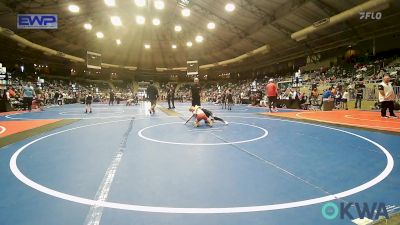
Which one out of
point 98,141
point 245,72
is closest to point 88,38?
point 245,72

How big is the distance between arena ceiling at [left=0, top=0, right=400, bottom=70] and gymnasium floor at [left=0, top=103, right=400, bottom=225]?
14.5 metres

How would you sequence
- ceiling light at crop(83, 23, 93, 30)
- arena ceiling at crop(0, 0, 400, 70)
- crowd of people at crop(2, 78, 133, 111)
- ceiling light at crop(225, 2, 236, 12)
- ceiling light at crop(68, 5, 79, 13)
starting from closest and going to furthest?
crowd of people at crop(2, 78, 133, 111) < arena ceiling at crop(0, 0, 400, 70) < ceiling light at crop(225, 2, 236, 12) < ceiling light at crop(68, 5, 79, 13) < ceiling light at crop(83, 23, 93, 30)

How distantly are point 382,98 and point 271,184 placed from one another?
32.9 ft

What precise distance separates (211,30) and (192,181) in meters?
27.2

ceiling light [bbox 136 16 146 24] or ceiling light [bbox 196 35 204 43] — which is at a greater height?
ceiling light [bbox 136 16 146 24]

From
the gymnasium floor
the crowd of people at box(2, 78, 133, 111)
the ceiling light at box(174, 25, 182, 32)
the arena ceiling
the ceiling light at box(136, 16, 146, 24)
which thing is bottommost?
the gymnasium floor

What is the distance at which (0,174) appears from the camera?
3.88 meters

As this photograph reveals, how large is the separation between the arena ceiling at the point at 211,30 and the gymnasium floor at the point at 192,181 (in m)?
14.5

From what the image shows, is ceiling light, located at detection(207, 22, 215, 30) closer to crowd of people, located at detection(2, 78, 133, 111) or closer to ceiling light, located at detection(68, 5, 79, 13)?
crowd of people, located at detection(2, 78, 133, 111)

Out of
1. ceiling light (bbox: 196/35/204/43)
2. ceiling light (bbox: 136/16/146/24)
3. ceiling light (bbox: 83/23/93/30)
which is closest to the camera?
ceiling light (bbox: 136/16/146/24)

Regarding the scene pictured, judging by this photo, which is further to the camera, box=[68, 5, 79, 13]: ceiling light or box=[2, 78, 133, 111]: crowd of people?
box=[68, 5, 79, 13]: ceiling light

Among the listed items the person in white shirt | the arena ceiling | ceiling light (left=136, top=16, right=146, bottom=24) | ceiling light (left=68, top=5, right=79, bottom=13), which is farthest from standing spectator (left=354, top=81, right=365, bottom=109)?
ceiling light (left=68, top=5, right=79, bottom=13)

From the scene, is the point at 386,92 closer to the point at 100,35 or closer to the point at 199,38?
the point at 199,38

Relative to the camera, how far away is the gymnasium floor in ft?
8.48
